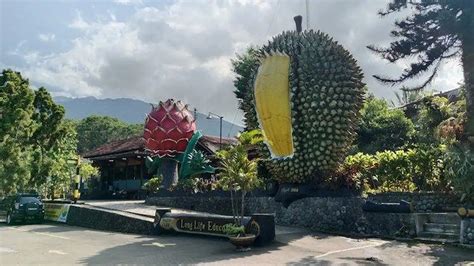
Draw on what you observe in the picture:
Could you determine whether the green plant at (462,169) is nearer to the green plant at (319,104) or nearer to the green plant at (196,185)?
the green plant at (319,104)

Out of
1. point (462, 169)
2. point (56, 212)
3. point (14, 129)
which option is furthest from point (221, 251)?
point (14, 129)

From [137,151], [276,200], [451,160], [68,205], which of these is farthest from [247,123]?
[137,151]

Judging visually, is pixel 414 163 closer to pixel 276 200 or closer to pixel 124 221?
pixel 276 200

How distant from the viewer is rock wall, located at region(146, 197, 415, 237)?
14445 mm

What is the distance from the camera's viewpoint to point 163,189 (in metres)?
23.2

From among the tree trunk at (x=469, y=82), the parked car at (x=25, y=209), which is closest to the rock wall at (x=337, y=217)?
the tree trunk at (x=469, y=82)

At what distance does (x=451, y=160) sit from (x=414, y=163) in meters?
3.26

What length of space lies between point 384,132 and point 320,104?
1580 cm

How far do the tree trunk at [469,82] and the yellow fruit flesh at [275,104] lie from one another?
585 cm

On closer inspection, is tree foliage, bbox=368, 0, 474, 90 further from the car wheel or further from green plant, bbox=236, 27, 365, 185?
the car wheel

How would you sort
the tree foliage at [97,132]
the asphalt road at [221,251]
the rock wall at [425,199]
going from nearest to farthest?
the asphalt road at [221,251]
the rock wall at [425,199]
the tree foliage at [97,132]

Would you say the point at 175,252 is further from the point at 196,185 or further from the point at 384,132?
the point at 384,132

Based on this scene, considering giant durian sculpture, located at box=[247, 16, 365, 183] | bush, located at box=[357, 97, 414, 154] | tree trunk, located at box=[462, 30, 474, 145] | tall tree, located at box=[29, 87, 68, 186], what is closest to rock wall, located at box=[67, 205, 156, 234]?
giant durian sculpture, located at box=[247, 16, 365, 183]

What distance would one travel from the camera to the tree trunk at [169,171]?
24.1m
